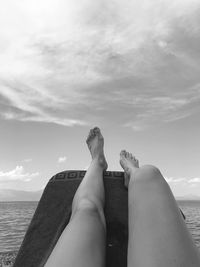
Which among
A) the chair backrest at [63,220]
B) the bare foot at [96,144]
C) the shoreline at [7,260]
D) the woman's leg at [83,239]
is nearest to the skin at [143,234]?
the woman's leg at [83,239]

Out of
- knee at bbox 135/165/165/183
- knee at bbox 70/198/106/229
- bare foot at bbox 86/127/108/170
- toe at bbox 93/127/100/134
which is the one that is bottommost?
knee at bbox 70/198/106/229

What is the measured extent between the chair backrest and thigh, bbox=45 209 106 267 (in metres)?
0.32

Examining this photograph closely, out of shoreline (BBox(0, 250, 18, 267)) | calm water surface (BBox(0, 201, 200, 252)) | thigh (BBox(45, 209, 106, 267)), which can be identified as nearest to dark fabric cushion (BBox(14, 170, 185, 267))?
thigh (BBox(45, 209, 106, 267))

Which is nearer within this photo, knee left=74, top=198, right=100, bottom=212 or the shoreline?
knee left=74, top=198, right=100, bottom=212

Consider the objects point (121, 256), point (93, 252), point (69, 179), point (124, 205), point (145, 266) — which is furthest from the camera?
point (69, 179)

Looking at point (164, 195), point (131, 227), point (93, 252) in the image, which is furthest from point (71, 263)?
point (164, 195)

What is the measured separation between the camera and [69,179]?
6.13ft

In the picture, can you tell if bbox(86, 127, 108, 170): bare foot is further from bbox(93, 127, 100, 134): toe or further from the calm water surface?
the calm water surface

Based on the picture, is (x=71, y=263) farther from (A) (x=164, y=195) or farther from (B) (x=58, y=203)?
(B) (x=58, y=203)

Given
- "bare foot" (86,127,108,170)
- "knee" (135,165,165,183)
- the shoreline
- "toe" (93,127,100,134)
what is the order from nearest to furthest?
1. "knee" (135,165,165,183)
2. "bare foot" (86,127,108,170)
3. "toe" (93,127,100,134)
4. the shoreline

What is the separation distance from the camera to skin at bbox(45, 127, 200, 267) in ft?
2.61

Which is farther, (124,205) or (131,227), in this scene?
(124,205)

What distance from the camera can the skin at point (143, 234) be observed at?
2.61 feet

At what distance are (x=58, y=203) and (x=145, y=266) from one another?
101cm
